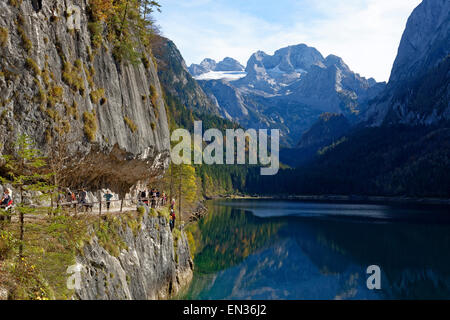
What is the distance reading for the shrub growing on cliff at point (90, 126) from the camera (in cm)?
2489

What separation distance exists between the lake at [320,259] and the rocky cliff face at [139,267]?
3929mm

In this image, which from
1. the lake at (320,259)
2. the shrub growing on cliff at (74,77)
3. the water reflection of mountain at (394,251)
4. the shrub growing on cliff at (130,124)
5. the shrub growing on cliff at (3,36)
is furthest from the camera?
the water reflection of mountain at (394,251)

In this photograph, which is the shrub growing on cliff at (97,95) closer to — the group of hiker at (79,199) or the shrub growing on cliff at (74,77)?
the shrub growing on cliff at (74,77)

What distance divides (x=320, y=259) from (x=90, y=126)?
50.4 metres

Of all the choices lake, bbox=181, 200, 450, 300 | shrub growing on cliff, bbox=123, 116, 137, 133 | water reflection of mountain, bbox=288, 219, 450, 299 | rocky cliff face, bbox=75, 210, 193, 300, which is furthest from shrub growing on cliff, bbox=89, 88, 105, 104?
water reflection of mountain, bbox=288, 219, 450, 299

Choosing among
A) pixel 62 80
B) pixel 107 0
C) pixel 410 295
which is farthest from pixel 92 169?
pixel 410 295

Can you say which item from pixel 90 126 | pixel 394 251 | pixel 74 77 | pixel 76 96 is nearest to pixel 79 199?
pixel 90 126

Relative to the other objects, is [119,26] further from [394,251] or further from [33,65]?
[394,251]

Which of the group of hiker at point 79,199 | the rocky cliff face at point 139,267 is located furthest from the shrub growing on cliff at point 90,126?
the rocky cliff face at point 139,267

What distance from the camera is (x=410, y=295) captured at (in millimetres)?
44188

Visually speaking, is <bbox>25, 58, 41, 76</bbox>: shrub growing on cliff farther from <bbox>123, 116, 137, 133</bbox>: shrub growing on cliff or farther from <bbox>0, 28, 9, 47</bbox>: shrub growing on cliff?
<bbox>123, 116, 137, 133</bbox>: shrub growing on cliff

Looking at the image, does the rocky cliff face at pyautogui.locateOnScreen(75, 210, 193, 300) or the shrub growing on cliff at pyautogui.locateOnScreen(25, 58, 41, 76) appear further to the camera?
the shrub growing on cliff at pyautogui.locateOnScreen(25, 58, 41, 76)

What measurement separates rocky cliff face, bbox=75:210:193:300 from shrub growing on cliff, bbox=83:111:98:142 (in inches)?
259

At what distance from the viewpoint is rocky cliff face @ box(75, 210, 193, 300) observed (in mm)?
19792
